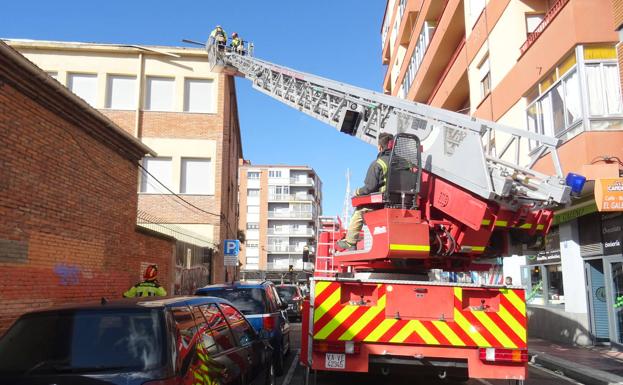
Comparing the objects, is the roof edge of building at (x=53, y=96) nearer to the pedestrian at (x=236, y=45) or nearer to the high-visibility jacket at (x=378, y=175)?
the high-visibility jacket at (x=378, y=175)

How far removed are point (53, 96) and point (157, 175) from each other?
16.2 m

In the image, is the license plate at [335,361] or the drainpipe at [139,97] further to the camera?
the drainpipe at [139,97]

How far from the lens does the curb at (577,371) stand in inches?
346

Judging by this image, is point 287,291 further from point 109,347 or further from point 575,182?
point 109,347

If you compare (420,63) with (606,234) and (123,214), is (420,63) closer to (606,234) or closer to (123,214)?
(606,234)

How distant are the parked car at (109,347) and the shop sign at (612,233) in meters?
10.4

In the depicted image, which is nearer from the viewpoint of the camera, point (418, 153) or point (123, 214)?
point (418, 153)

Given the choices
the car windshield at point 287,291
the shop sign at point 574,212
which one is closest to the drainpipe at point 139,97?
the car windshield at point 287,291

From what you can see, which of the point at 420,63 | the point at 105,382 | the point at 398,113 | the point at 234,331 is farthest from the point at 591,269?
the point at 420,63

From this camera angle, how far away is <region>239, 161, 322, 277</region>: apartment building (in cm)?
8519

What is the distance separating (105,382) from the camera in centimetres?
372

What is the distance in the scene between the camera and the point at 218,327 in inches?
220

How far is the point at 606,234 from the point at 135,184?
A: 1075 cm

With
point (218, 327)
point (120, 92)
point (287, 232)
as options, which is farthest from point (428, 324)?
point (287, 232)
